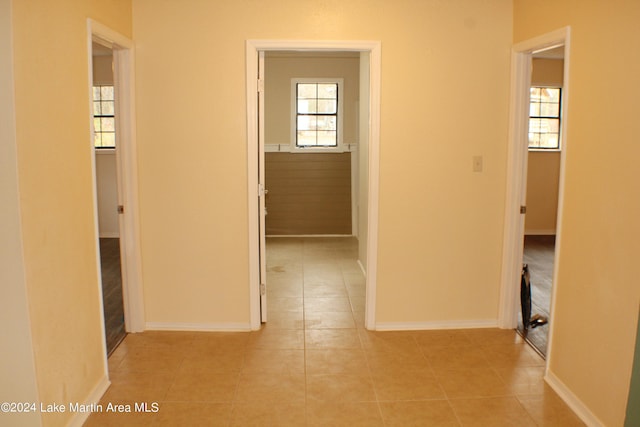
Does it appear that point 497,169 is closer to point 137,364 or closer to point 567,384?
point 567,384

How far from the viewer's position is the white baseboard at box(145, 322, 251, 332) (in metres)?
3.81

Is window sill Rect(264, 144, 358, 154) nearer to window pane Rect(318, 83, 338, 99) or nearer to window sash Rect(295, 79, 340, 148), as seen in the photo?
window sash Rect(295, 79, 340, 148)

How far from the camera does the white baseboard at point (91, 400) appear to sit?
2.53m

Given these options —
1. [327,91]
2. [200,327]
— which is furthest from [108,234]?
[200,327]

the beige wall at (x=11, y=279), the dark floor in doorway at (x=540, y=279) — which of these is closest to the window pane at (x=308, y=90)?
the dark floor in doorway at (x=540, y=279)

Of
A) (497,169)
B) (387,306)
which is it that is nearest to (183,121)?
(387,306)

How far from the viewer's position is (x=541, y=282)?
201 inches

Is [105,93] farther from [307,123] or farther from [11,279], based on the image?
[11,279]

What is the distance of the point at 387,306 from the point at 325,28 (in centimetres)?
205

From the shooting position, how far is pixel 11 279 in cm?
209

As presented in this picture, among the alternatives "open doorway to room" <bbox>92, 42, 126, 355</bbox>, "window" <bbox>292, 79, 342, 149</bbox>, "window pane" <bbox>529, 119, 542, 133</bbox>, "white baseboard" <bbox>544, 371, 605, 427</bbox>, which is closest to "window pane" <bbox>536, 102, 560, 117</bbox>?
"window pane" <bbox>529, 119, 542, 133</bbox>

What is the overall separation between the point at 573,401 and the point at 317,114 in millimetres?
5536

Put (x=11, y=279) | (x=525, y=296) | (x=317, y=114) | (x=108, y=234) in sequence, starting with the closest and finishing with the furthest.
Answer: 1. (x=11, y=279)
2. (x=525, y=296)
3. (x=108, y=234)
4. (x=317, y=114)

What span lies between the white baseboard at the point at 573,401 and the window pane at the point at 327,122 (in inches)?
203
